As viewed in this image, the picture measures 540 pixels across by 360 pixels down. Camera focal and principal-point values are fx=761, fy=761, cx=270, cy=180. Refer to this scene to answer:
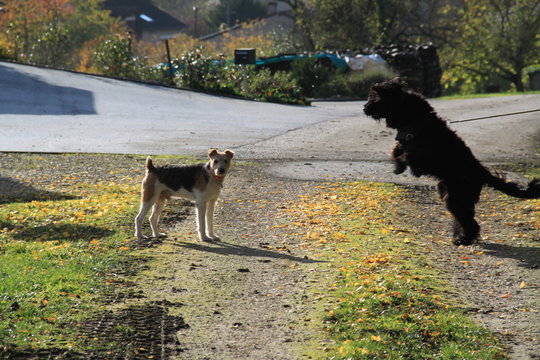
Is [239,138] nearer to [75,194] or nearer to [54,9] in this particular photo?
[75,194]

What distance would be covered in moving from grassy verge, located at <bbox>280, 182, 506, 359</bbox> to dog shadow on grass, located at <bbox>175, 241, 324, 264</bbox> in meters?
0.37

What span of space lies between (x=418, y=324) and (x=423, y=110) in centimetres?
339

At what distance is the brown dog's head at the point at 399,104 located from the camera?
8.94 metres

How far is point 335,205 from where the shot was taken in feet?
36.0

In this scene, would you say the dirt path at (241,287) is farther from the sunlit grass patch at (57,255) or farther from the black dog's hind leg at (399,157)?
the black dog's hind leg at (399,157)

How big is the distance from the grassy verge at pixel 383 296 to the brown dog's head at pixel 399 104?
56.6 inches

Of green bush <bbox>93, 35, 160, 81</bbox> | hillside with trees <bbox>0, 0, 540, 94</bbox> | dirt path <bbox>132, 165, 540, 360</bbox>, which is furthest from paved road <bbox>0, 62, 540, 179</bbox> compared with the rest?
hillside with trees <bbox>0, 0, 540, 94</bbox>

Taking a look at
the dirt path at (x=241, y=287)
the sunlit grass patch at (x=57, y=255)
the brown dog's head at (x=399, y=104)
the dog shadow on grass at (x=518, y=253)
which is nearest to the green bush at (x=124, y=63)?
the sunlit grass patch at (x=57, y=255)

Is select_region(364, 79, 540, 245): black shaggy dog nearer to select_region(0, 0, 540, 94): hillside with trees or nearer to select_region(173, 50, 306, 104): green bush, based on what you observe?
select_region(173, 50, 306, 104): green bush

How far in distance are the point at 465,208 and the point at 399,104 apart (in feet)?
4.70

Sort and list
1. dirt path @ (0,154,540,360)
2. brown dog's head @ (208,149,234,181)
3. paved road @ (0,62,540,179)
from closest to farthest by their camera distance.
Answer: dirt path @ (0,154,540,360), brown dog's head @ (208,149,234,181), paved road @ (0,62,540,179)

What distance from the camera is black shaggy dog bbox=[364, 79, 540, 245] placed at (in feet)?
28.7

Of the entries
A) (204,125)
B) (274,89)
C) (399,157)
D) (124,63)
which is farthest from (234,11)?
(399,157)

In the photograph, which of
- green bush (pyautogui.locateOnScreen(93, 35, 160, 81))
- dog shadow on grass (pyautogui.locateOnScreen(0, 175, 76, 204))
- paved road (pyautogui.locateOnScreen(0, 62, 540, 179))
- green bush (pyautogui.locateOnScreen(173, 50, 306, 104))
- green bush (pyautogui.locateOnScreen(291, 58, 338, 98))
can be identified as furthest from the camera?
green bush (pyautogui.locateOnScreen(291, 58, 338, 98))
